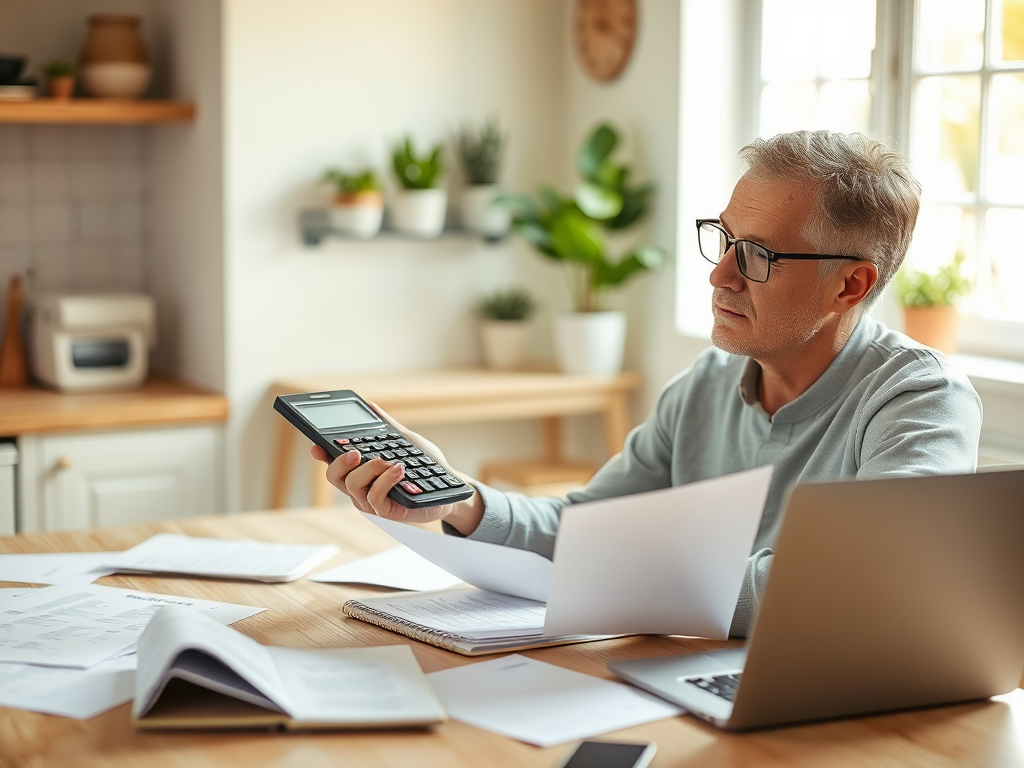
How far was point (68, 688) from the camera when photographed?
3.92 feet

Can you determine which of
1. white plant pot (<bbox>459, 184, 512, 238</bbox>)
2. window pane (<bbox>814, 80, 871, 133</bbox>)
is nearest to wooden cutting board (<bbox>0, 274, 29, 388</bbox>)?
white plant pot (<bbox>459, 184, 512, 238</bbox>)

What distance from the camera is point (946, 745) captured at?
43.8 inches

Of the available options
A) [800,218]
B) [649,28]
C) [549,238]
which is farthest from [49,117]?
[800,218]

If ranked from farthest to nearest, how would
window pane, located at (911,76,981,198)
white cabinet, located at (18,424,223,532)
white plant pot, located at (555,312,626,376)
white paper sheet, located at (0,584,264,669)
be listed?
white plant pot, located at (555,312,626,376), white cabinet, located at (18,424,223,532), window pane, located at (911,76,981,198), white paper sheet, located at (0,584,264,669)

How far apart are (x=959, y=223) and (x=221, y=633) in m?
2.22

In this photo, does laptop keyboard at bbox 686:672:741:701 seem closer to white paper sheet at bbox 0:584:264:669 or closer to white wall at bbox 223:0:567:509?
white paper sheet at bbox 0:584:264:669

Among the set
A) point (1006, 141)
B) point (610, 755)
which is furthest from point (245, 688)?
point (1006, 141)

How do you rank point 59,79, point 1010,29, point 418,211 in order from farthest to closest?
point 418,211, point 59,79, point 1010,29

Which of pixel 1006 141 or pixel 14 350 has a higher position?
pixel 1006 141

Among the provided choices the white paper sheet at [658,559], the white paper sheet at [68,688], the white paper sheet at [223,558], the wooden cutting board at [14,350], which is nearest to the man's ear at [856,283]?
the white paper sheet at [658,559]

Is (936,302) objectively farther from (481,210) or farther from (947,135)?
(481,210)

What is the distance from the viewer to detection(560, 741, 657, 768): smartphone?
3.31 ft

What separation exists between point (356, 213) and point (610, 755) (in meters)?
2.35

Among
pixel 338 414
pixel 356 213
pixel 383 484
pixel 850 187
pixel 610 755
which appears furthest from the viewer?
pixel 356 213
